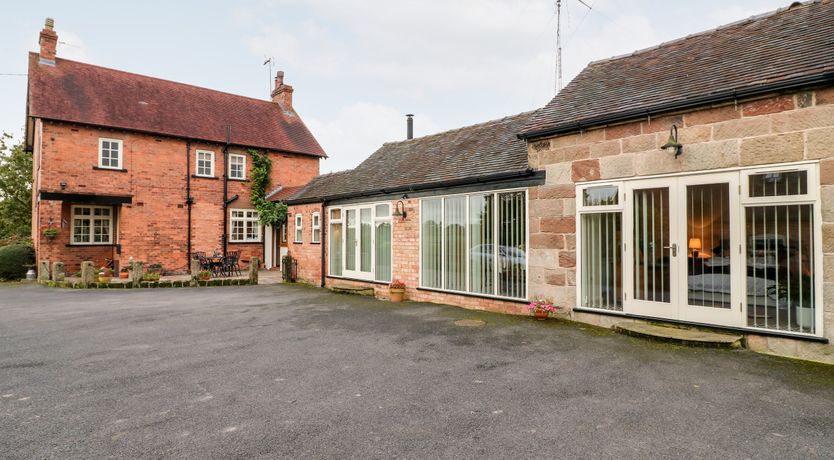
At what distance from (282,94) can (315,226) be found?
1444cm

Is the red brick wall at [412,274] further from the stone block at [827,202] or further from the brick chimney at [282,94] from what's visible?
the brick chimney at [282,94]

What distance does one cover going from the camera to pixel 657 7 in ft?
30.9

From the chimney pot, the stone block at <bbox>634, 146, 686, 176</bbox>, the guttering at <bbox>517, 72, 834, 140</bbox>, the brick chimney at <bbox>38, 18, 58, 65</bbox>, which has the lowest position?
the stone block at <bbox>634, 146, 686, 176</bbox>

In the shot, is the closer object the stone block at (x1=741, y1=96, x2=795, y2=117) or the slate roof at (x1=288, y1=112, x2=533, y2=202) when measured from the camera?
the stone block at (x1=741, y1=96, x2=795, y2=117)

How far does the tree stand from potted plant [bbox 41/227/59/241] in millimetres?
14182

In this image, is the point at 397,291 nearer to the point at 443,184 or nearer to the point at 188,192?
the point at 443,184

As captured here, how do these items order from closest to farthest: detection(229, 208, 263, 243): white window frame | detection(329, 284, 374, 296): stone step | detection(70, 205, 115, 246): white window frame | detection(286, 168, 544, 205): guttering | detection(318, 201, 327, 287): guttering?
detection(286, 168, 544, 205): guttering
detection(329, 284, 374, 296): stone step
detection(318, 201, 327, 287): guttering
detection(70, 205, 115, 246): white window frame
detection(229, 208, 263, 243): white window frame

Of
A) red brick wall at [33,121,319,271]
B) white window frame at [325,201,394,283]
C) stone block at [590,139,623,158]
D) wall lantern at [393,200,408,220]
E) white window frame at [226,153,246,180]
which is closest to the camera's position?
stone block at [590,139,623,158]

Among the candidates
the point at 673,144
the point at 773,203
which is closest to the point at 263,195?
the point at 673,144

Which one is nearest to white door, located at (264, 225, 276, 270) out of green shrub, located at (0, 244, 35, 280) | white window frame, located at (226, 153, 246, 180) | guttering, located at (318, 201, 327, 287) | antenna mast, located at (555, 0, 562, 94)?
white window frame, located at (226, 153, 246, 180)

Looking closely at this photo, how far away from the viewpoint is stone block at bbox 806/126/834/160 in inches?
207

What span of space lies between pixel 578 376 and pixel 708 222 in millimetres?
3318

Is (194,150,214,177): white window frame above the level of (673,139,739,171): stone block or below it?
above

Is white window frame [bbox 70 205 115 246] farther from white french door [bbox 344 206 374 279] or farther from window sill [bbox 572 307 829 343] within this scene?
window sill [bbox 572 307 829 343]
